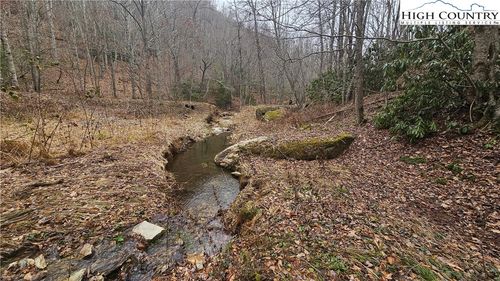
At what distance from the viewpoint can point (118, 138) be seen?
8.03 metres

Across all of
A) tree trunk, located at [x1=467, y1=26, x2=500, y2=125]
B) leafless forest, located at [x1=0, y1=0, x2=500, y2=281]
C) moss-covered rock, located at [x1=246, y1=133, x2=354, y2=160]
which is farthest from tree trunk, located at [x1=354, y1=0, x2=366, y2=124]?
tree trunk, located at [x1=467, y1=26, x2=500, y2=125]

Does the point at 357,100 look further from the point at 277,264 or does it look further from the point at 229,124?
the point at 229,124

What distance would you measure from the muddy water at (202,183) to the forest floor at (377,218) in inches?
24.9

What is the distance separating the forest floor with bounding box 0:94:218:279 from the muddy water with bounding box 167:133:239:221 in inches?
15.8

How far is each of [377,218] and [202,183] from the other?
4.24 m

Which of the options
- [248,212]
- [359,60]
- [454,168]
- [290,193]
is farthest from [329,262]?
[359,60]

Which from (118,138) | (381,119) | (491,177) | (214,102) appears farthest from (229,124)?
(491,177)

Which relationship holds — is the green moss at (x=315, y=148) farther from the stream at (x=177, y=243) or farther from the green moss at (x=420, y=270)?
the green moss at (x=420, y=270)

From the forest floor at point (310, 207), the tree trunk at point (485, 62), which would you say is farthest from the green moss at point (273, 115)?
the tree trunk at point (485, 62)

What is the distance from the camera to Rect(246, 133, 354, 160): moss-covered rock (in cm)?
683

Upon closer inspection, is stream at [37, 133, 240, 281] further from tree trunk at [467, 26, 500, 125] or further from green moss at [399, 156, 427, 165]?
tree trunk at [467, 26, 500, 125]

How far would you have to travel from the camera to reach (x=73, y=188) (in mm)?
4496

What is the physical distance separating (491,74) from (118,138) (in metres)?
10.0

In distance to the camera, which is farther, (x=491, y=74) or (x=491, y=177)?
(x=491, y=74)
